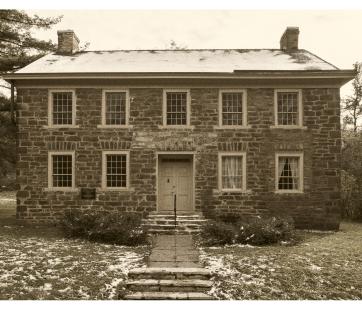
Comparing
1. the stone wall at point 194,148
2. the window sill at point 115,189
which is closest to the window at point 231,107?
the stone wall at point 194,148

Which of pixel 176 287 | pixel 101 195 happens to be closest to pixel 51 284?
pixel 176 287

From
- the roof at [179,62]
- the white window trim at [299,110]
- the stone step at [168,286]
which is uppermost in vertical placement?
the roof at [179,62]

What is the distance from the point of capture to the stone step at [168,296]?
7747 millimetres

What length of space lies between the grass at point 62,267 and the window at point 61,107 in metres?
4.91

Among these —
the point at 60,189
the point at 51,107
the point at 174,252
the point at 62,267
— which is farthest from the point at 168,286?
the point at 51,107

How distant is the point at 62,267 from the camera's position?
357 inches

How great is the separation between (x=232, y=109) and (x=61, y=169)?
23.2ft

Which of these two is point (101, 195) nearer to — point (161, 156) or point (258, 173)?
point (161, 156)

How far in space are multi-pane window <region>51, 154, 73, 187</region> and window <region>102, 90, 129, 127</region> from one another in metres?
2.11

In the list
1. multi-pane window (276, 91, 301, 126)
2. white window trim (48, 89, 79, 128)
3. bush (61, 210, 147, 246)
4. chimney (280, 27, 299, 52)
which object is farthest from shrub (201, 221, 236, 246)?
chimney (280, 27, 299, 52)

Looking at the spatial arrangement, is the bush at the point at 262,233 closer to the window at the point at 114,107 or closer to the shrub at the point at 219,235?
the shrub at the point at 219,235

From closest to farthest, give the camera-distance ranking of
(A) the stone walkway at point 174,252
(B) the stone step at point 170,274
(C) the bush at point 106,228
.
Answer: (B) the stone step at point 170,274
(A) the stone walkway at point 174,252
(C) the bush at point 106,228

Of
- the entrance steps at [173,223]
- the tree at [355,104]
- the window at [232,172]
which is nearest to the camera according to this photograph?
the entrance steps at [173,223]

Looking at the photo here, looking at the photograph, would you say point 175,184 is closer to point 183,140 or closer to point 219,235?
point 183,140
